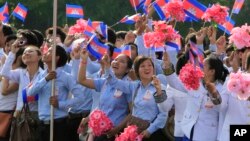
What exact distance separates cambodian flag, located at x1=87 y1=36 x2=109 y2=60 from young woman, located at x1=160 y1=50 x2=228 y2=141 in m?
1.06

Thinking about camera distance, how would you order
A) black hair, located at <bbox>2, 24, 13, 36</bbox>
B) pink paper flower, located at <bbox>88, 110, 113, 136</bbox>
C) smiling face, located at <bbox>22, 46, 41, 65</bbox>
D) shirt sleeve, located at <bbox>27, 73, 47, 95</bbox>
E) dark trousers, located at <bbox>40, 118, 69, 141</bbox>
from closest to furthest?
1. pink paper flower, located at <bbox>88, 110, 113, 136</bbox>
2. shirt sleeve, located at <bbox>27, 73, 47, 95</bbox>
3. dark trousers, located at <bbox>40, 118, 69, 141</bbox>
4. smiling face, located at <bbox>22, 46, 41, 65</bbox>
5. black hair, located at <bbox>2, 24, 13, 36</bbox>

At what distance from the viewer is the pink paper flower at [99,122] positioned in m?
7.98

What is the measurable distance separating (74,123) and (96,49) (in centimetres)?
97

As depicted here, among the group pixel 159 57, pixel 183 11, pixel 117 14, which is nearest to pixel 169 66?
pixel 183 11

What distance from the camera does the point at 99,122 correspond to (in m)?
7.98

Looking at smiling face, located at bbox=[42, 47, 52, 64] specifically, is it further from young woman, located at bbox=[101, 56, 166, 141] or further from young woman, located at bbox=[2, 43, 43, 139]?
young woman, located at bbox=[101, 56, 166, 141]

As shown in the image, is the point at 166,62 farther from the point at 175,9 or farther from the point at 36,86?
the point at 36,86

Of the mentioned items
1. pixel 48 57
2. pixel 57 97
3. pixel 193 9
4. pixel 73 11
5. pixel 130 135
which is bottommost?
pixel 130 135

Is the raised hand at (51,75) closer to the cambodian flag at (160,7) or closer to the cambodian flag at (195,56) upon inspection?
the cambodian flag at (160,7)

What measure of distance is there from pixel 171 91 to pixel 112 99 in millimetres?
666

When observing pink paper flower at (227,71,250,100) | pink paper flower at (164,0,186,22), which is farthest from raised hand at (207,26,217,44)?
pink paper flower at (227,71,250,100)

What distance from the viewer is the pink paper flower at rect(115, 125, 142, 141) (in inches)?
300

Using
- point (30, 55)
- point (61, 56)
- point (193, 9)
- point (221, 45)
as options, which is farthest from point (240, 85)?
point (221, 45)

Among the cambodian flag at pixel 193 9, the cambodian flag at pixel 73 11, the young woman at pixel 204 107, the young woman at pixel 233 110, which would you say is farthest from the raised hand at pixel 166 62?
the cambodian flag at pixel 73 11
